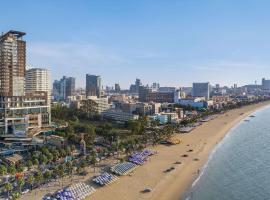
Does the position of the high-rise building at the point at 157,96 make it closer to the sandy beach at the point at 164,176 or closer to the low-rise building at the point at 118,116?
the low-rise building at the point at 118,116

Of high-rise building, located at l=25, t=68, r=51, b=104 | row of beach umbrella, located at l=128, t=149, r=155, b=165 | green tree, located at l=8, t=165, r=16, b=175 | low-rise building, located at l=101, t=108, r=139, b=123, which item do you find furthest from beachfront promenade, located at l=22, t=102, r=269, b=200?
high-rise building, located at l=25, t=68, r=51, b=104

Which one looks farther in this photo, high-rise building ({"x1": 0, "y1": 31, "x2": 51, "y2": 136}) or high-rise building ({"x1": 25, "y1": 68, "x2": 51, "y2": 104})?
high-rise building ({"x1": 25, "y1": 68, "x2": 51, "y2": 104})

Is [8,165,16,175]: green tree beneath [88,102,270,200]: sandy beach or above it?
above

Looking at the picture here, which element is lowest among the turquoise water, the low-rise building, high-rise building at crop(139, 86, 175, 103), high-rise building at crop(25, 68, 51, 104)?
the turquoise water

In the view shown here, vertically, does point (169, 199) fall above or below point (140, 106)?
below

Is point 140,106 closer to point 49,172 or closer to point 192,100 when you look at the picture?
point 192,100

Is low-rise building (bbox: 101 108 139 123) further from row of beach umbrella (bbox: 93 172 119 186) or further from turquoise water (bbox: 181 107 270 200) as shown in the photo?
row of beach umbrella (bbox: 93 172 119 186)

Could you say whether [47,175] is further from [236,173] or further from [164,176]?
[236,173]

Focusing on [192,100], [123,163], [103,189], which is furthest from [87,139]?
[192,100]
